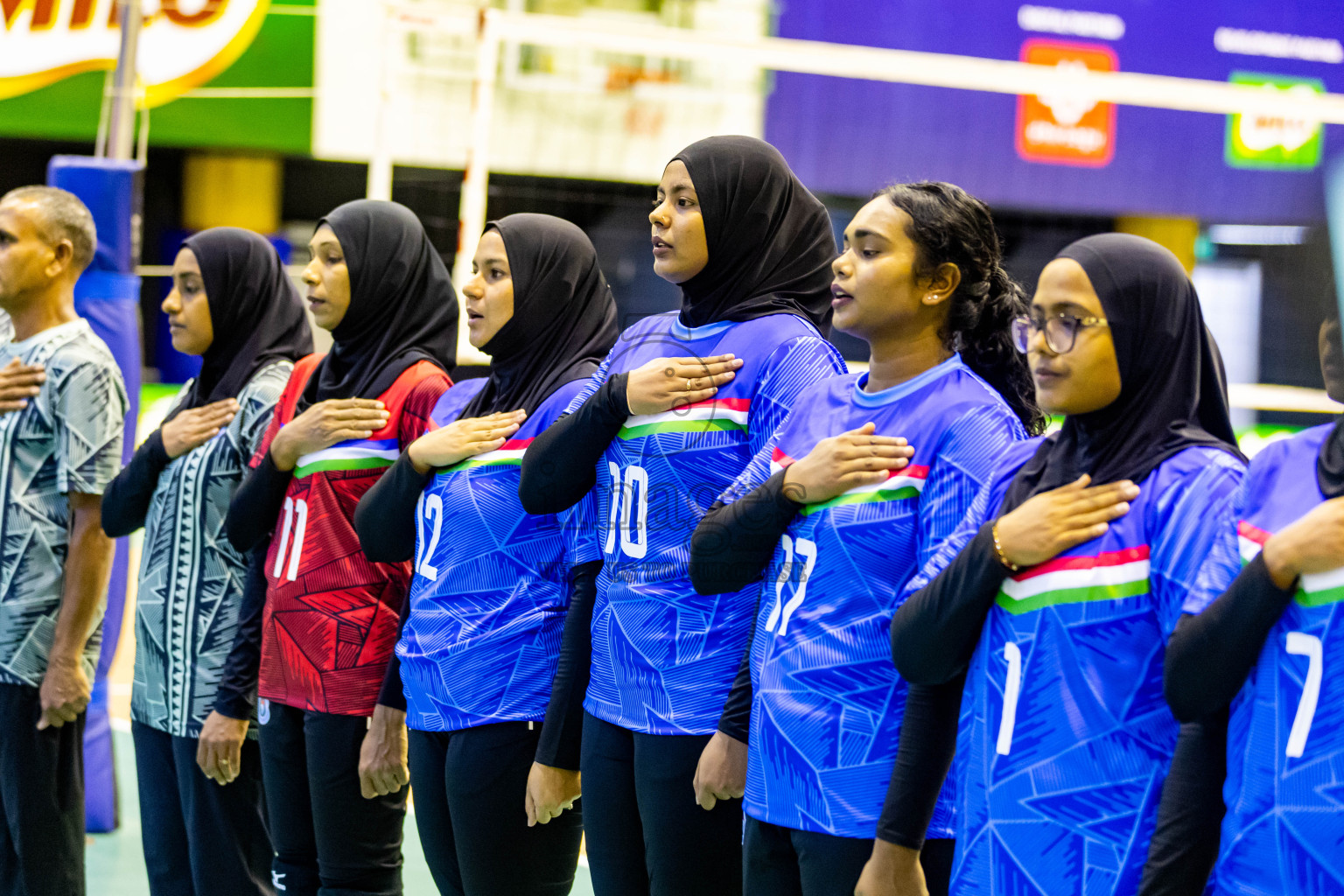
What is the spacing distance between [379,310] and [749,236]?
3.43 feet

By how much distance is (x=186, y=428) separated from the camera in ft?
10.7

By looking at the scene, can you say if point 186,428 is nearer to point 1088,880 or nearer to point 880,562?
point 880,562

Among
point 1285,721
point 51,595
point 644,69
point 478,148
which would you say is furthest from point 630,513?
point 644,69

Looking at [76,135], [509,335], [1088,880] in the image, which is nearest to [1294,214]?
[76,135]

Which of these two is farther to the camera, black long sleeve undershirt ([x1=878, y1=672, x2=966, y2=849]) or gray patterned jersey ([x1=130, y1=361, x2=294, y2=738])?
gray patterned jersey ([x1=130, y1=361, x2=294, y2=738])

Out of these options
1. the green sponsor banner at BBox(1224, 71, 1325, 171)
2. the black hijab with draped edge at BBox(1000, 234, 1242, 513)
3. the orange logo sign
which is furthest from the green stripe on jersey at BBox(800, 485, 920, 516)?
the green sponsor banner at BBox(1224, 71, 1325, 171)

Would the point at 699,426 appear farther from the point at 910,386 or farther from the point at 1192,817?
the point at 1192,817

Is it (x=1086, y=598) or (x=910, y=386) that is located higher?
(x=910, y=386)

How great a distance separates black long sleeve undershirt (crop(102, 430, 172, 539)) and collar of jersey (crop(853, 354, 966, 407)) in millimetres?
1887

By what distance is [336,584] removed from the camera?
293cm

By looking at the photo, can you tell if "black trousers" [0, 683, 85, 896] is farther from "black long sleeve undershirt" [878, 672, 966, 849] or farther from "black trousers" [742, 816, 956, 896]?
"black long sleeve undershirt" [878, 672, 966, 849]

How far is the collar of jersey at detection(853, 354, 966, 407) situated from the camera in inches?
81.4

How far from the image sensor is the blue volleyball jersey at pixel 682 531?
7.43 feet

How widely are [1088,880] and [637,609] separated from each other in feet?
2.92
